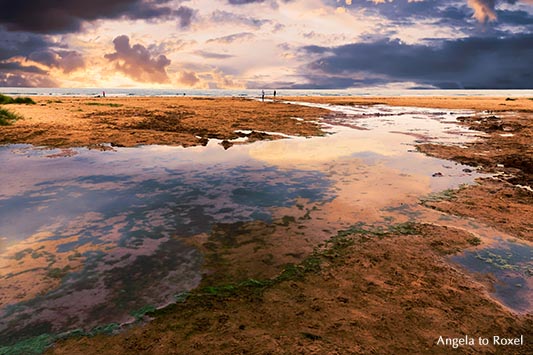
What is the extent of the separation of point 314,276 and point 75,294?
3920mm

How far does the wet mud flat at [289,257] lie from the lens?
14.3ft

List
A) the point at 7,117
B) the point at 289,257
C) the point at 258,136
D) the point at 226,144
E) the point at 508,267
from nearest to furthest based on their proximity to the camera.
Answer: the point at 508,267, the point at 289,257, the point at 226,144, the point at 258,136, the point at 7,117

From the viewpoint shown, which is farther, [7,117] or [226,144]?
[7,117]

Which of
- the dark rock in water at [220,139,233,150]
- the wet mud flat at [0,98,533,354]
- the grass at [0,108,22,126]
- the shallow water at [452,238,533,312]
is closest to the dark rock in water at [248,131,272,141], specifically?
the dark rock in water at [220,139,233,150]

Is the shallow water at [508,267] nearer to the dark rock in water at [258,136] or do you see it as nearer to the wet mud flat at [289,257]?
the wet mud flat at [289,257]

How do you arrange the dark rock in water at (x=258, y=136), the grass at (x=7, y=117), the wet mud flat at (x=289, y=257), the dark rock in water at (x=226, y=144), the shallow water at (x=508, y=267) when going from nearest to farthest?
the wet mud flat at (x=289, y=257), the shallow water at (x=508, y=267), the dark rock in water at (x=226, y=144), the dark rock in water at (x=258, y=136), the grass at (x=7, y=117)

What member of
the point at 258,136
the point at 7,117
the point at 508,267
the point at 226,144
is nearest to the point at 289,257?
the point at 508,267

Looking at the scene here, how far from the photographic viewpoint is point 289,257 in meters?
6.47

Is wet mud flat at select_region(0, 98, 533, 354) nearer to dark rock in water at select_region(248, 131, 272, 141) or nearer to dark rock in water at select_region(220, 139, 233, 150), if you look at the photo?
dark rock in water at select_region(220, 139, 233, 150)

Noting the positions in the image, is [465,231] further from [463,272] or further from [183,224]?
[183,224]

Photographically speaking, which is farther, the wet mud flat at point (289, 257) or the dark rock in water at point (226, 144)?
the dark rock in water at point (226, 144)

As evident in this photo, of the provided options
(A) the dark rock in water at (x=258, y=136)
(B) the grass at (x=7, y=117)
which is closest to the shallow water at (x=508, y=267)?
(A) the dark rock in water at (x=258, y=136)

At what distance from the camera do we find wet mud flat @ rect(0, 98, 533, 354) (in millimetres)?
4352

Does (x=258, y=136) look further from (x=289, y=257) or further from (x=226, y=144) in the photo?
(x=289, y=257)
